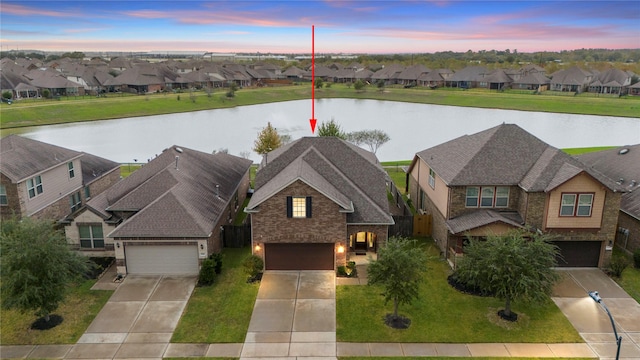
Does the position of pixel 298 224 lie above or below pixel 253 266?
above

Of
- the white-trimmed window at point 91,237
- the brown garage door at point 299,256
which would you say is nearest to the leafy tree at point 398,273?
the brown garage door at point 299,256

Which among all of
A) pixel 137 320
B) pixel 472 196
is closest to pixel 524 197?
pixel 472 196

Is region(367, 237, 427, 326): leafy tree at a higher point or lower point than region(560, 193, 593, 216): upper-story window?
lower

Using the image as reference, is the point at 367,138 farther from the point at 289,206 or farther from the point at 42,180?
the point at 42,180

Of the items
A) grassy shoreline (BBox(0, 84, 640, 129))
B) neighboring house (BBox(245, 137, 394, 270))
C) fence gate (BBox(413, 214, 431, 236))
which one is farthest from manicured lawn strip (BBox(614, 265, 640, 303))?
grassy shoreline (BBox(0, 84, 640, 129))

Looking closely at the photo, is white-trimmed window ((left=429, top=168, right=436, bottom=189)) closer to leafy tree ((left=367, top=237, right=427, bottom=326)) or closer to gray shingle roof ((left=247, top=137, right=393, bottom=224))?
gray shingle roof ((left=247, top=137, right=393, bottom=224))

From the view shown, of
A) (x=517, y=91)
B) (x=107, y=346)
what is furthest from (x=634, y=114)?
(x=107, y=346)

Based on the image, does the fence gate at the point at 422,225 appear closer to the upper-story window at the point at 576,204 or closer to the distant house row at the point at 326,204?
the distant house row at the point at 326,204
